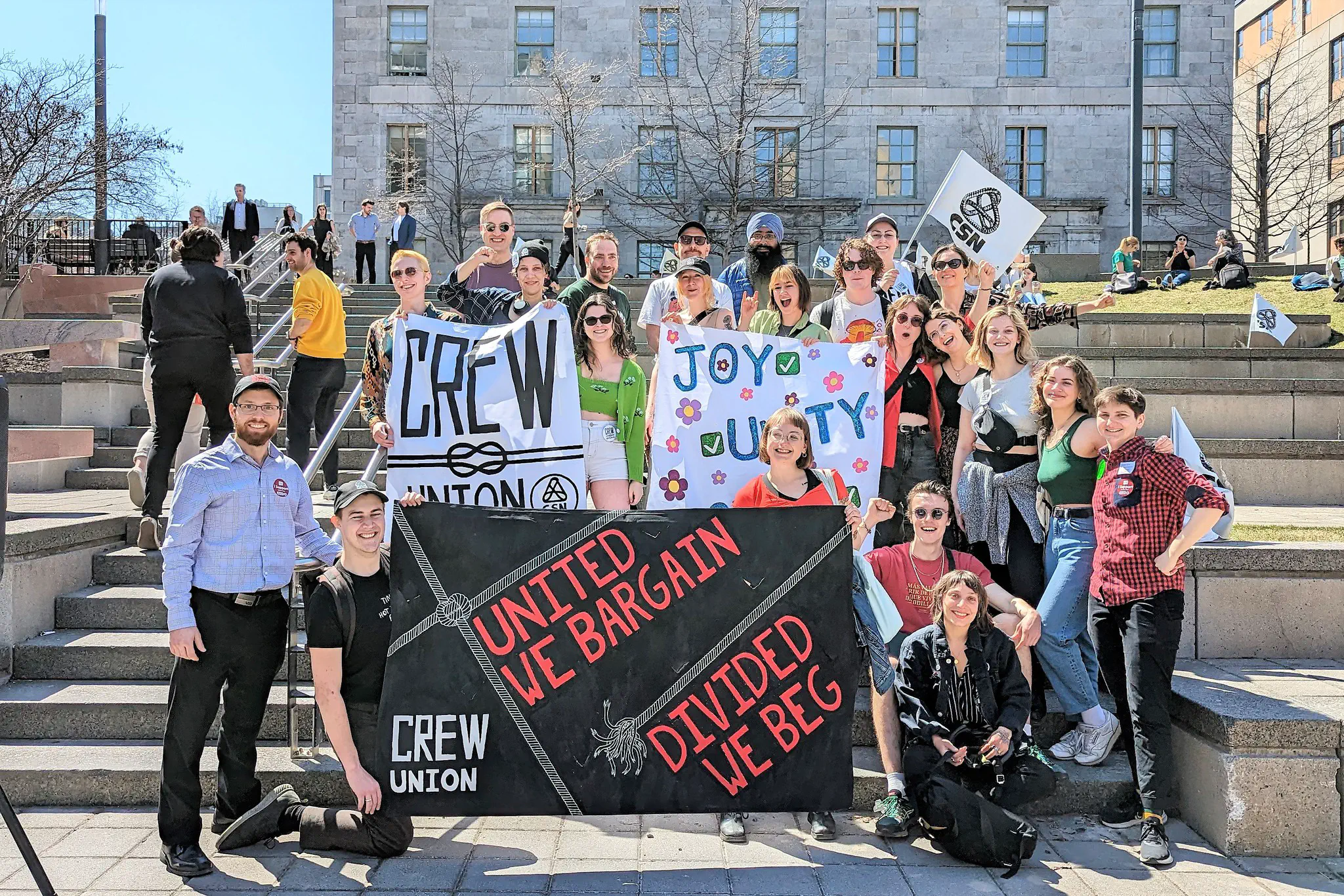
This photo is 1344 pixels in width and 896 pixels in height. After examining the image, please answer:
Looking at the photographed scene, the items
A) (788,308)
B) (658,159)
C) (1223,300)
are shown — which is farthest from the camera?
(658,159)

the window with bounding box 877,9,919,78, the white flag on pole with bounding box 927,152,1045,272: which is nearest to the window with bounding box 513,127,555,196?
the window with bounding box 877,9,919,78

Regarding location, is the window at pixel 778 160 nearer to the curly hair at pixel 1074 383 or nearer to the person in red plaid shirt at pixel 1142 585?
the curly hair at pixel 1074 383

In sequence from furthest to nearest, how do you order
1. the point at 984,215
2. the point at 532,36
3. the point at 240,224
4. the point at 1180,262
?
the point at 532,36 < the point at 1180,262 < the point at 240,224 < the point at 984,215

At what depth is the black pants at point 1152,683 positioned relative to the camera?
479 centimetres

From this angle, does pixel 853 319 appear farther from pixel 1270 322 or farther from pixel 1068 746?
pixel 1270 322

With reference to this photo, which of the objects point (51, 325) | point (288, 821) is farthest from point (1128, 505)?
point (51, 325)

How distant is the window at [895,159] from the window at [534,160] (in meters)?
9.89

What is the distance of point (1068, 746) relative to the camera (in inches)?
208

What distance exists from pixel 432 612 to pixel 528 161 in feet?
95.3

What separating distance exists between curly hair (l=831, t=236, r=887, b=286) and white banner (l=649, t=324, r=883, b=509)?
0.73 m

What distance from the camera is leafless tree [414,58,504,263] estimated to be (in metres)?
31.5

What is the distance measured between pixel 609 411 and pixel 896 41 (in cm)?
2997

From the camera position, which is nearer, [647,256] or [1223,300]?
[1223,300]

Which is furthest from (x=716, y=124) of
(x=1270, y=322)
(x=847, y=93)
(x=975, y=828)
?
(x=975, y=828)
